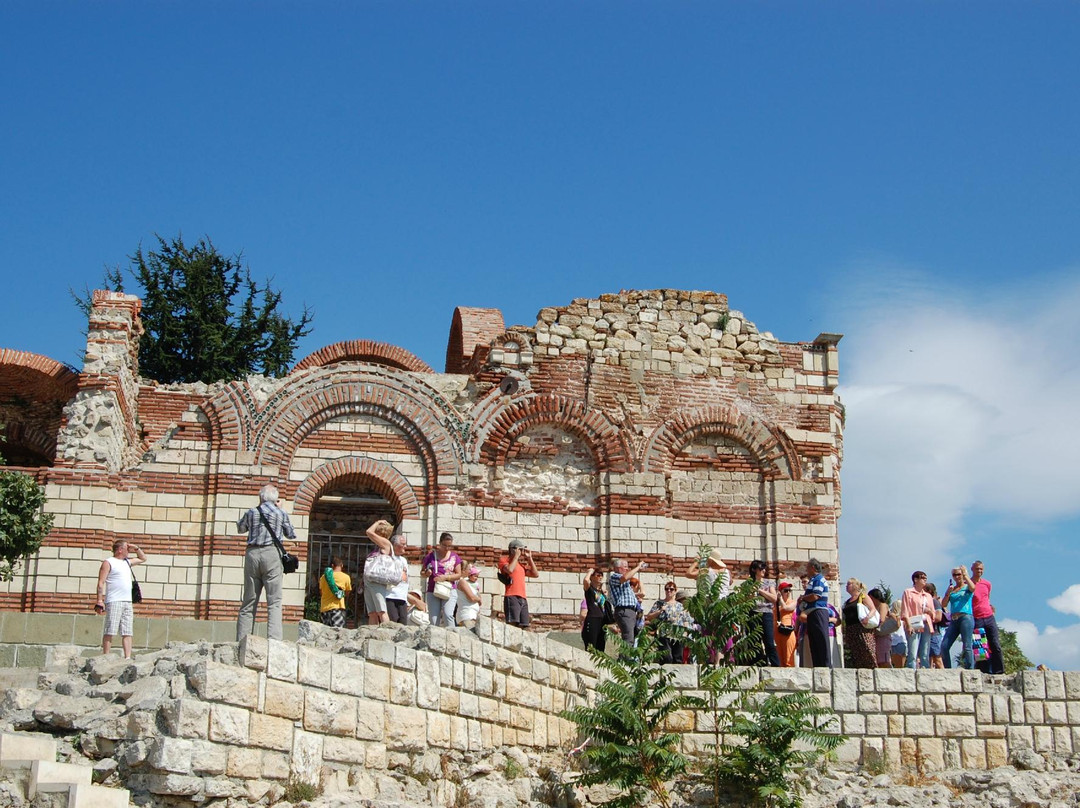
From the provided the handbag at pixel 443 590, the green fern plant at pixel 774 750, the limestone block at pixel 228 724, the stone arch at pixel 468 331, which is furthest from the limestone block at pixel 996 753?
the stone arch at pixel 468 331

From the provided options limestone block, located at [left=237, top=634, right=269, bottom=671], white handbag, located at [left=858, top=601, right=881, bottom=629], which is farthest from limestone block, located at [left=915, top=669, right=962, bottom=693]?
limestone block, located at [left=237, top=634, right=269, bottom=671]

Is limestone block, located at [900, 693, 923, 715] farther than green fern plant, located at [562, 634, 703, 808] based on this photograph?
Yes

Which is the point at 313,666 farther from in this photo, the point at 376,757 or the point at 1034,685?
the point at 1034,685

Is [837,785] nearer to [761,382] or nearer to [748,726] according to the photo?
[748,726]

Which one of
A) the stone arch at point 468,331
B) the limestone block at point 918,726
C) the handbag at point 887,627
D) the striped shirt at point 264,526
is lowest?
the limestone block at point 918,726

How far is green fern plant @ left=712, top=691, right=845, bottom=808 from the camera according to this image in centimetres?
1275

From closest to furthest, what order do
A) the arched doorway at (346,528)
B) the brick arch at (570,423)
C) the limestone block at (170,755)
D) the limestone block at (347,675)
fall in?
the limestone block at (170,755) < the limestone block at (347,675) < the arched doorway at (346,528) < the brick arch at (570,423)

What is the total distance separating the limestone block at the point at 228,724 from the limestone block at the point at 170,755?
27 centimetres

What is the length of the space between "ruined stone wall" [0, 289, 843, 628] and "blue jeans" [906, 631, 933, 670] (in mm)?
4242

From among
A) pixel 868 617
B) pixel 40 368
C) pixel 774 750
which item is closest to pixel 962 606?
pixel 868 617

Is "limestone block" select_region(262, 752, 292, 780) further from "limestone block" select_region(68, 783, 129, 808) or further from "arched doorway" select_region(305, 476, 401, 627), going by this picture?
"arched doorway" select_region(305, 476, 401, 627)

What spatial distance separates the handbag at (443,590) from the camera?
14.5 m

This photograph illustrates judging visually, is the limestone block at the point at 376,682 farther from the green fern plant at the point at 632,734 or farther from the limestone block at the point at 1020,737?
the limestone block at the point at 1020,737

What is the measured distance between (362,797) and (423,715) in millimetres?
1234
